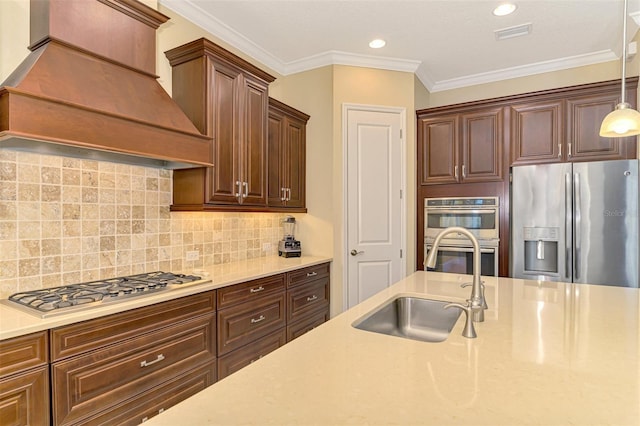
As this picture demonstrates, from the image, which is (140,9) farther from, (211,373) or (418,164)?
(418,164)

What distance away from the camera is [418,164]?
3.77 meters

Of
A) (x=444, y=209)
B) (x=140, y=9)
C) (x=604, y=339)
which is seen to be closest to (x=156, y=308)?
(x=140, y=9)

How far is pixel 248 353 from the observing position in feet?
7.76

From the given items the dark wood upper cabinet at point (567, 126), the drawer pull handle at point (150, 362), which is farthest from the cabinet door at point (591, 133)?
the drawer pull handle at point (150, 362)

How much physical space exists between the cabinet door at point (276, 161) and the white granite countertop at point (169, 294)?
1.87ft

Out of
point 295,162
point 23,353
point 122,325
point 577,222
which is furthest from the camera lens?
point 295,162

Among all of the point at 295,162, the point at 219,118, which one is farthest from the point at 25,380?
the point at 295,162

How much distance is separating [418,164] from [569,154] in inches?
53.3

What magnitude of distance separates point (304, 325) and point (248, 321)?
75 centimetres

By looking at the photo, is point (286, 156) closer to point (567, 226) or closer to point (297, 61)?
point (297, 61)

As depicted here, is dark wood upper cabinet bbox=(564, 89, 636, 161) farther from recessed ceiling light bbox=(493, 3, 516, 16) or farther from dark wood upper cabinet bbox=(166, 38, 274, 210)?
dark wood upper cabinet bbox=(166, 38, 274, 210)

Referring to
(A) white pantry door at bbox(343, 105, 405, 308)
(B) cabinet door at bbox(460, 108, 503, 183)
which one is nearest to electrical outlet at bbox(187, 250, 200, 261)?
(A) white pantry door at bbox(343, 105, 405, 308)

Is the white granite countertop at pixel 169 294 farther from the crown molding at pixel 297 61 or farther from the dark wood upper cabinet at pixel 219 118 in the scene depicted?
the crown molding at pixel 297 61

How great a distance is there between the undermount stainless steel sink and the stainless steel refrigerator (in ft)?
6.32
